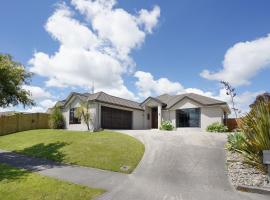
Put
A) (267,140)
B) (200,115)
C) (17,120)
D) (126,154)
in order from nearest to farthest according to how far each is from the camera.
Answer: (267,140)
(126,154)
(200,115)
(17,120)

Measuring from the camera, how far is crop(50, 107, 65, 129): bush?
2848cm

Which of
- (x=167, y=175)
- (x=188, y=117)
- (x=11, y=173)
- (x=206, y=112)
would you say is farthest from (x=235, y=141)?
(x=188, y=117)

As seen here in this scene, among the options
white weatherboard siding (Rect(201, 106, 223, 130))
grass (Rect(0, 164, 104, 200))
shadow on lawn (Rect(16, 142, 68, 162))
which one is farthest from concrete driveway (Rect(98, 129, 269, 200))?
white weatherboard siding (Rect(201, 106, 223, 130))

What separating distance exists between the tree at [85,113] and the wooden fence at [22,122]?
26.0ft

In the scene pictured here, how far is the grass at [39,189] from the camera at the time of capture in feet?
27.4

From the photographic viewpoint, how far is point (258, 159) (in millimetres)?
10312

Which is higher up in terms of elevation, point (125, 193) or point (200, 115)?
point (200, 115)

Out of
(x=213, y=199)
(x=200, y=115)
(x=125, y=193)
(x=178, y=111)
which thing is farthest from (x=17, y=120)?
(x=213, y=199)

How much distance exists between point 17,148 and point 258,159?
17531 millimetres

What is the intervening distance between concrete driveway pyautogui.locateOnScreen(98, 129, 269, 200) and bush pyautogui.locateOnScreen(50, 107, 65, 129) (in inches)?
593

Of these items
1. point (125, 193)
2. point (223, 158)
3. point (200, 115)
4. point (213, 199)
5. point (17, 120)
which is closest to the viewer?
point (213, 199)

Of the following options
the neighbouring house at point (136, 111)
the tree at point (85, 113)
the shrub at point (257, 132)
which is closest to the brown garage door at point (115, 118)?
the neighbouring house at point (136, 111)

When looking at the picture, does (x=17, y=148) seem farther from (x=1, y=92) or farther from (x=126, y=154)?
(x=126, y=154)

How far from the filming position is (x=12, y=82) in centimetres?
1936
